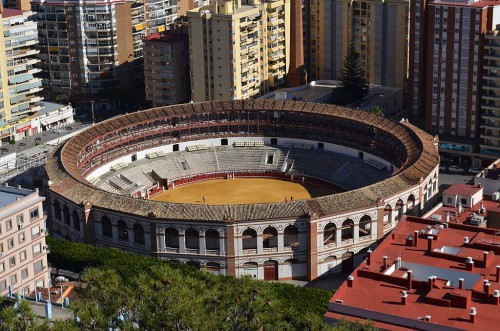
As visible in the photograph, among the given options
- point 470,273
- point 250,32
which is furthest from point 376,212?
point 250,32

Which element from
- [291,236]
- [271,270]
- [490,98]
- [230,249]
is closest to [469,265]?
[291,236]

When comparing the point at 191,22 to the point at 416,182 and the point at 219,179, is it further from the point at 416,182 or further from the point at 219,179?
the point at 416,182

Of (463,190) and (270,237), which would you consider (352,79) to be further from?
(270,237)

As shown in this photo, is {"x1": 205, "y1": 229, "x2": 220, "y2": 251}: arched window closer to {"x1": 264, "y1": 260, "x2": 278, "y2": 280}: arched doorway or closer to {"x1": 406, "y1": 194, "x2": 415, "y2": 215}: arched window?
{"x1": 264, "y1": 260, "x2": 278, "y2": 280}: arched doorway

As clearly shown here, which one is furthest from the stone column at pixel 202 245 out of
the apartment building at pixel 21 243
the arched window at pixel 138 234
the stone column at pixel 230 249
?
the apartment building at pixel 21 243

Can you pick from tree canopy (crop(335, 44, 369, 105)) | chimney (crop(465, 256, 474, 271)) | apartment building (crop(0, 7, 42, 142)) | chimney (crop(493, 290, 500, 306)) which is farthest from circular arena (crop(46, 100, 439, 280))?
chimney (crop(493, 290, 500, 306))
